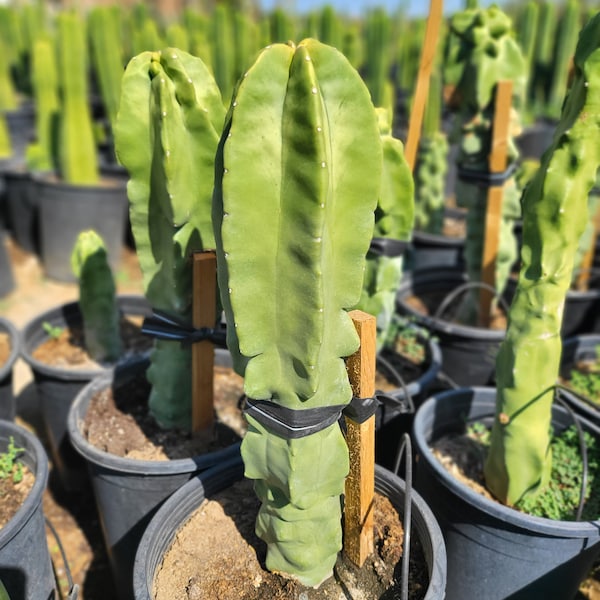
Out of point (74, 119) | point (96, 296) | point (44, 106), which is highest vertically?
point (44, 106)

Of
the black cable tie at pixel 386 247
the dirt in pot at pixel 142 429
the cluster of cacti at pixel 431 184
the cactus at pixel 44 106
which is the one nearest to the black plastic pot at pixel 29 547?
the dirt in pot at pixel 142 429

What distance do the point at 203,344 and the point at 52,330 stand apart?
1160 millimetres

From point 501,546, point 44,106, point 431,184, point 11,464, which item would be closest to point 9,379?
point 11,464

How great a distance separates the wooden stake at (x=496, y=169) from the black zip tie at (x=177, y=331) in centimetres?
136

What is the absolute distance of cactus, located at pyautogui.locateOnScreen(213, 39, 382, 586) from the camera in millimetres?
979

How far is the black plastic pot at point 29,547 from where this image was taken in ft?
4.97

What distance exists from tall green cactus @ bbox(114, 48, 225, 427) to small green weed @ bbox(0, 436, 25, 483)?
0.63 metres

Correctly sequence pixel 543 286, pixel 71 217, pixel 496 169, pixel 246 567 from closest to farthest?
pixel 246 567
pixel 543 286
pixel 496 169
pixel 71 217

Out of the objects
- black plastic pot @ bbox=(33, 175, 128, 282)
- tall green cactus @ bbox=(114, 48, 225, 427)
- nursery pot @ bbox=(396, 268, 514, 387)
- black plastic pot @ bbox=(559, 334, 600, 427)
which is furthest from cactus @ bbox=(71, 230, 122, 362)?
black plastic pot @ bbox=(559, 334, 600, 427)

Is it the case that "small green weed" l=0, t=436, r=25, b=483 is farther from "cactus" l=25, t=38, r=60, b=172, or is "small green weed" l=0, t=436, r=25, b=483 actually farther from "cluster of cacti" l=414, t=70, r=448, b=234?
"cactus" l=25, t=38, r=60, b=172

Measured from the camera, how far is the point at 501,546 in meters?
1.61

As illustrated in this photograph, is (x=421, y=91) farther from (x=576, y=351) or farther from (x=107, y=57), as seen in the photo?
(x=107, y=57)

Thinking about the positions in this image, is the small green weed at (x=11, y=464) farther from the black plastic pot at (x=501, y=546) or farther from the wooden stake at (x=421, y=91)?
the wooden stake at (x=421, y=91)

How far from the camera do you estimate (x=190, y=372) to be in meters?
1.90
